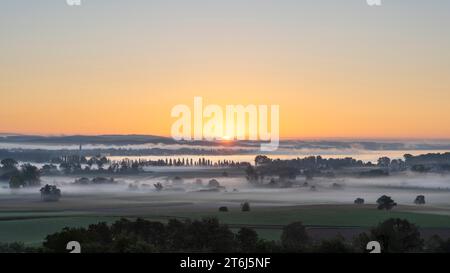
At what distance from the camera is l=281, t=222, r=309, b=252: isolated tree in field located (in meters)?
9.89

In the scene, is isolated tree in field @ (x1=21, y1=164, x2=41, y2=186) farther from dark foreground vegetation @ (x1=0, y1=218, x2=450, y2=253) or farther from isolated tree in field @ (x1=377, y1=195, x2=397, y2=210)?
isolated tree in field @ (x1=377, y1=195, x2=397, y2=210)

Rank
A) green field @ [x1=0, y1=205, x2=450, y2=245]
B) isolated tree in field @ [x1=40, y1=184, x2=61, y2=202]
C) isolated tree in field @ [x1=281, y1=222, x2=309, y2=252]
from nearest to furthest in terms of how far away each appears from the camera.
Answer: isolated tree in field @ [x1=40, y1=184, x2=61, y2=202] → green field @ [x1=0, y1=205, x2=450, y2=245] → isolated tree in field @ [x1=281, y1=222, x2=309, y2=252]

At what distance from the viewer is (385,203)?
9625 millimetres

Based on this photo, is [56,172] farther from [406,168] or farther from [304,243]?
[406,168]

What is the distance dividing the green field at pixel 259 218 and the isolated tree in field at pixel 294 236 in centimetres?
12

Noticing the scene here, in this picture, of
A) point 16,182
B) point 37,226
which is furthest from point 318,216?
point 16,182

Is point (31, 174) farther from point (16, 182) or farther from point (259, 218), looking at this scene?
point (259, 218)

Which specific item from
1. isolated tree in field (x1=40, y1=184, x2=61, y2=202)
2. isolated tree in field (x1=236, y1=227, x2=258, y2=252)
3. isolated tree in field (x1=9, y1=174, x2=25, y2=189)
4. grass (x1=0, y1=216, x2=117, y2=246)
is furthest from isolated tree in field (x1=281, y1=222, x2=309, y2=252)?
isolated tree in field (x1=9, y1=174, x2=25, y2=189)

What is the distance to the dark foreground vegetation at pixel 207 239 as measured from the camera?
9344 mm

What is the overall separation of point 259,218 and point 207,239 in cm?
84

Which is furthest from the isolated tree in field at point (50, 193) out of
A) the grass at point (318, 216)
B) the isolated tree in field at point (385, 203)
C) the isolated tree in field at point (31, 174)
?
the isolated tree in field at point (385, 203)

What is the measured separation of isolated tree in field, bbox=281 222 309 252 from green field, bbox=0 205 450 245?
119 mm

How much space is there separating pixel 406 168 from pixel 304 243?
1.94 meters
